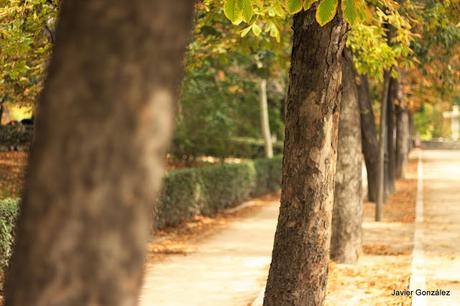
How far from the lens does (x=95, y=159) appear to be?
8.34ft

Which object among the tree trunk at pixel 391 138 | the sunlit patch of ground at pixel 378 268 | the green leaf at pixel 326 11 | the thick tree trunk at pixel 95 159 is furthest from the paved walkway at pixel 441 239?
the thick tree trunk at pixel 95 159

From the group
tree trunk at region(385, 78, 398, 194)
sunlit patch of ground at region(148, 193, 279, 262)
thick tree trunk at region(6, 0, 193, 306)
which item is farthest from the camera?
tree trunk at region(385, 78, 398, 194)

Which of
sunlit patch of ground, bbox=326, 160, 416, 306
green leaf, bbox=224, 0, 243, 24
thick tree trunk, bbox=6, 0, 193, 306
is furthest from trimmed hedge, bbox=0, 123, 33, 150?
thick tree trunk, bbox=6, 0, 193, 306

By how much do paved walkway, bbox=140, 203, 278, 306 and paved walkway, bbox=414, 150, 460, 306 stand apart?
2.25 metres

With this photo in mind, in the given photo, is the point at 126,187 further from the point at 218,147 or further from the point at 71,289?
the point at 218,147

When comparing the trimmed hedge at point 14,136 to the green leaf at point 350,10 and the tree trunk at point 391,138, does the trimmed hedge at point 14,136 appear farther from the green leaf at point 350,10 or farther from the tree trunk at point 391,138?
the green leaf at point 350,10

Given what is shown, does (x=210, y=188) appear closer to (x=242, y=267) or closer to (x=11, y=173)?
(x=11, y=173)

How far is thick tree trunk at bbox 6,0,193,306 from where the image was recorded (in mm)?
2537

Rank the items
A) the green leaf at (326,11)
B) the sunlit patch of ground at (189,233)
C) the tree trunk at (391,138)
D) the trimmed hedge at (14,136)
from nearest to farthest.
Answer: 1. the green leaf at (326,11)
2. the sunlit patch of ground at (189,233)
3. the trimmed hedge at (14,136)
4. the tree trunk at (391,138)

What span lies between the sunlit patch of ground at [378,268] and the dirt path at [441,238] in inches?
12.2

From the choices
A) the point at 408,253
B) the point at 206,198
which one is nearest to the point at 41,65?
the point at 408,253

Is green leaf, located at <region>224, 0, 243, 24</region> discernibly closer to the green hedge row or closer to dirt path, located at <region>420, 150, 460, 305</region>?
dirt path, located at <region>420, 150, 460, 305</region>

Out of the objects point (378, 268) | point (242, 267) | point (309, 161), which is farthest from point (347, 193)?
point (309, 161)

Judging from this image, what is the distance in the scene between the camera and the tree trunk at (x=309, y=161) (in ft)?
24.5
